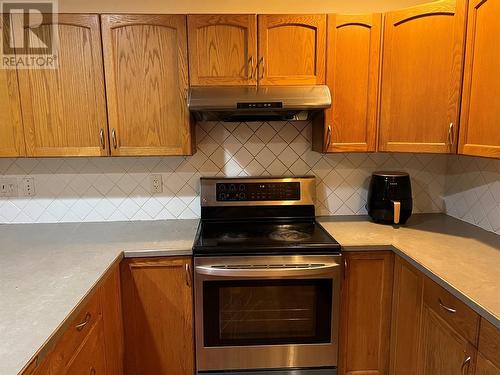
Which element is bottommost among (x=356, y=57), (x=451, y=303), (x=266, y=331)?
Answer: (x=266, y=331)

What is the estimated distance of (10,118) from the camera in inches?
71.5

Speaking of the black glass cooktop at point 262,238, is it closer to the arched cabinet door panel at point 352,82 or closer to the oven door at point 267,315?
the oven door at point 267,315

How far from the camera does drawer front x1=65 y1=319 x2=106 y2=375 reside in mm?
1217

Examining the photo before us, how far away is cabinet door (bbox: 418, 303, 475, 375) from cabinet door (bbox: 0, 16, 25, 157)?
2100mm

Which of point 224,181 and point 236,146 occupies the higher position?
point 236,146

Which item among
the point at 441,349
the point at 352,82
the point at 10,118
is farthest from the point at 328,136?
the point at 10,118

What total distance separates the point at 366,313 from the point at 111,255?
129 cm

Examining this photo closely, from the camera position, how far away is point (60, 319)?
3.49ft


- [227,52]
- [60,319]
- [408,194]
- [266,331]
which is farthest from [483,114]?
[60,319]

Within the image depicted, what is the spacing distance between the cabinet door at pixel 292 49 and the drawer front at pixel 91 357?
1.40 m

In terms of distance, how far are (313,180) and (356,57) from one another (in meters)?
0.73

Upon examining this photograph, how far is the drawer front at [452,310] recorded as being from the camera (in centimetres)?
119

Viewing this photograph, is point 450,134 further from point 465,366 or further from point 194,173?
point 194,173

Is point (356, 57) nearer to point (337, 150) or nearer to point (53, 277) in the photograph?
point (337, 150)
